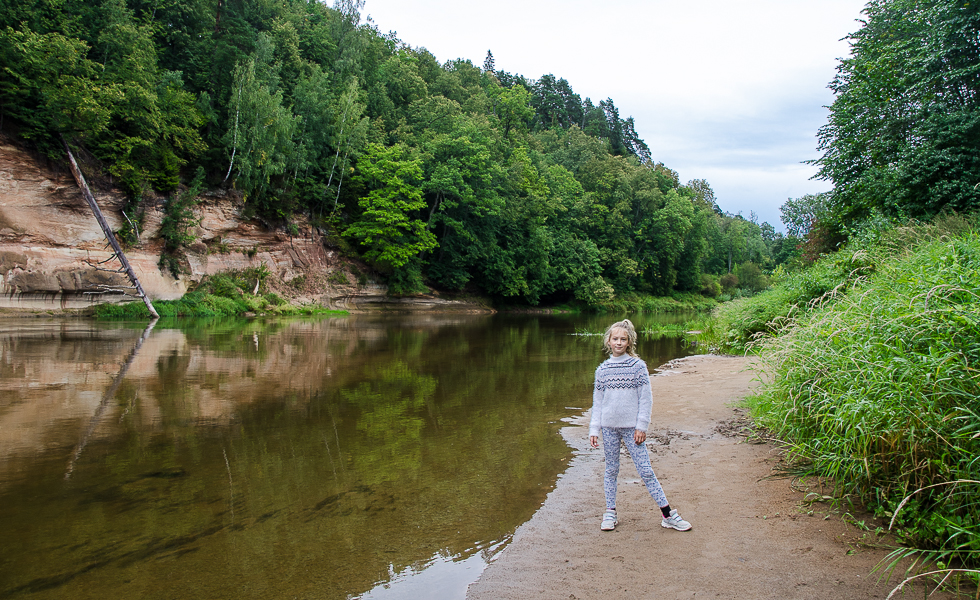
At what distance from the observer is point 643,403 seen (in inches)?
165

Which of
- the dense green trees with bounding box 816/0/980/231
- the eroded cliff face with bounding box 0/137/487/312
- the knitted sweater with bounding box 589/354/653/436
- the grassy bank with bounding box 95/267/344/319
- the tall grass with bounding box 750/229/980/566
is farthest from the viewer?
the grassy bank with bounding box 95/267/344/319

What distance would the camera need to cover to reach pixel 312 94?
3547 cm

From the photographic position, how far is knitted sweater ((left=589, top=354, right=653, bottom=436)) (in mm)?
4203

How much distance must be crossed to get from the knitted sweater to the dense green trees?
13.0 metres

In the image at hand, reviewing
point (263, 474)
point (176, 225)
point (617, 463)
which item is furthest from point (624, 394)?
point (176, 225)

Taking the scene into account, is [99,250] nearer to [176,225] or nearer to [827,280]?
[176,225]

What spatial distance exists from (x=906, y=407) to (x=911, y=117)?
16584 mm

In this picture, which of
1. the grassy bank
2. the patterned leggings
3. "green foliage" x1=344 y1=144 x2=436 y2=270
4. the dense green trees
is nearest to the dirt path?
the patterned leggings

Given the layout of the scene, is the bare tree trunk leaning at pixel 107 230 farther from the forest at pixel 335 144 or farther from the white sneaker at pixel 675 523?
the white sneaker at pixel 675 523

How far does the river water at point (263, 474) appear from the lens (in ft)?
11.8

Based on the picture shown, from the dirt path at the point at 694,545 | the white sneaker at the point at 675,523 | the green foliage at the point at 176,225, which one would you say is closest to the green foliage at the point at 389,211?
the green foliage at the point at 176,225

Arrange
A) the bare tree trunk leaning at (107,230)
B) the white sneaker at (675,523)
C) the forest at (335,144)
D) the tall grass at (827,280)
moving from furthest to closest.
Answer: the forest at (335,144), the bare tree trunk leaning at (107,230), the tall grass at (827,280), the white sneaker at (675,523)

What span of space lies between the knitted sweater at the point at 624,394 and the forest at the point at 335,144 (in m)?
26.9

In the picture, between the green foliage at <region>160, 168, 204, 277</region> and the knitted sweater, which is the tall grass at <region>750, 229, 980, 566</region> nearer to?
the knitted sweater
